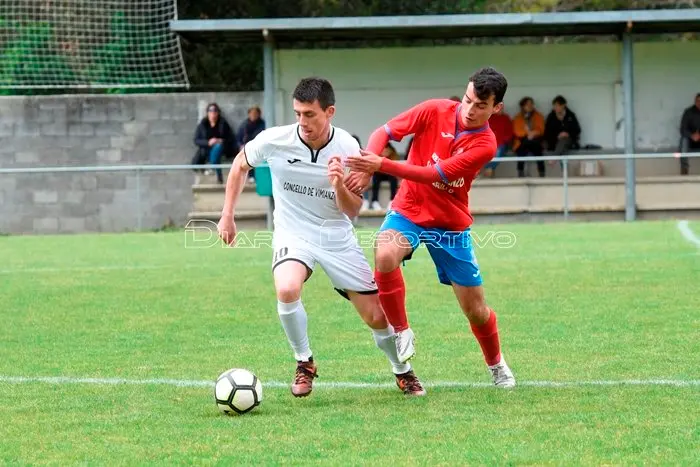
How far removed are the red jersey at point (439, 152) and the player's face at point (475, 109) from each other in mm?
67

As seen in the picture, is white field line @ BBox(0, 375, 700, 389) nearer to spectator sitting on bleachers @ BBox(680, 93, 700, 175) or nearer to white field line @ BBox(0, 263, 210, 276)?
white field line @ BBox(0, 263, 210, 276)

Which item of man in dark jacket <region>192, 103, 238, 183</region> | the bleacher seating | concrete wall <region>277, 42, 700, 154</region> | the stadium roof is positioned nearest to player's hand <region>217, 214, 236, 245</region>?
the bleacher seating

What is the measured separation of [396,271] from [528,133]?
50.7 ft

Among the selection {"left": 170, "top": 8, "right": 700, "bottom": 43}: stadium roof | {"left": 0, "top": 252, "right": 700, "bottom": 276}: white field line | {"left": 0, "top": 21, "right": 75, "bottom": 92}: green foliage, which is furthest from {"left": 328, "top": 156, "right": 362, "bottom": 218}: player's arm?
{"left": 0, "top": 21, "right": 75, "bottom": 92}: green foliage

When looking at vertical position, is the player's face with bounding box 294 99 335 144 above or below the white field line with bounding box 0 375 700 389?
above

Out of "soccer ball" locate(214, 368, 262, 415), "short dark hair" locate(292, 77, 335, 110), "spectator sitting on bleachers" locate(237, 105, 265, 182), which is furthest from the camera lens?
"spectator sitting on bleachers" locate(237, 105, 265, 182)

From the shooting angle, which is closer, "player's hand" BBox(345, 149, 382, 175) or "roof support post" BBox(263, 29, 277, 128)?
"player's hand" BBox(345, 149, 382, 175)

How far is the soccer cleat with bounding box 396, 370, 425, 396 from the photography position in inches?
254

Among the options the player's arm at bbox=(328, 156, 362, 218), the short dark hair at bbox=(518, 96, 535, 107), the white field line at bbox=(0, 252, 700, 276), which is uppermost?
the short dark hair at bbox=(518, 96, 535, 107)

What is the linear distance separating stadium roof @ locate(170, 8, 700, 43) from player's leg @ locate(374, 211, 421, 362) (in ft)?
47.7

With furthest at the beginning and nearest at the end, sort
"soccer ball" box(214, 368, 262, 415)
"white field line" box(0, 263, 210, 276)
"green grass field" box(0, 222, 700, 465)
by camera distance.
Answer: "white field line" box(0, 263, 210, 276)
"soccer ball" box(214, 368, 262, 415)
"green grass field" box(0, 222, 700, 465)

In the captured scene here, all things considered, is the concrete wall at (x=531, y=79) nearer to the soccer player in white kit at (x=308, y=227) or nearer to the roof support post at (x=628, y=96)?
the roof support post at (x=628, y=96)

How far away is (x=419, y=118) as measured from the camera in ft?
21.7

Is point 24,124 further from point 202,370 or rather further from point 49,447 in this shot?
point 49,447
